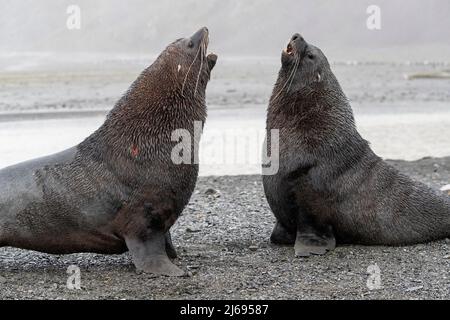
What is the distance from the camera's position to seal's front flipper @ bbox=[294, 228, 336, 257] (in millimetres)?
6684

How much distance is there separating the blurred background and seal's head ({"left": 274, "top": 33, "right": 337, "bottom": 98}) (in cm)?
405

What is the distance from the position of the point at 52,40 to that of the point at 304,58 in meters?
41.2

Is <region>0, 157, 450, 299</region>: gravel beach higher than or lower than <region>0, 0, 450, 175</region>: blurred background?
lower

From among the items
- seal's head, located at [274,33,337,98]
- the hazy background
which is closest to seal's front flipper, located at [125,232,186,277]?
seal's head, located at [274,33,337,98]

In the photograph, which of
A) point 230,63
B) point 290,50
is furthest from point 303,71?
point 230,63

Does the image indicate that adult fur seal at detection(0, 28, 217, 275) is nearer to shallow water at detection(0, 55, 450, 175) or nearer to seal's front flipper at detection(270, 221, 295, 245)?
seal's front flipper at detection(270, 221, 295, 245)

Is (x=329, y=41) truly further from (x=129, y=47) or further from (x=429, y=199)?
(x=429, y=199)

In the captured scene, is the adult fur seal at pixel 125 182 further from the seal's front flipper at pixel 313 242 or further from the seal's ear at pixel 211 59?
the seal's front flipper at pixel 313 242

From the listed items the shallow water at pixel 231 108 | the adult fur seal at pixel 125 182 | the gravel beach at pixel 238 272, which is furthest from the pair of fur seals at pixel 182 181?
the shallow water at pixel 231 108

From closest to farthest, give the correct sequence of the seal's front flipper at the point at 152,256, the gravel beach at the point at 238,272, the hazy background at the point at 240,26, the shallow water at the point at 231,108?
the gravel beach at the point at 238,272
the seal's front flipper at the point at 152,256
the shallow water at the point at 231,108
the hazy background at the point at 240,26

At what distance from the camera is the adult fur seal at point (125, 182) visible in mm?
6230

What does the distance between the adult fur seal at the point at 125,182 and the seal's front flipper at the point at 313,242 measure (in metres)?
0.96
